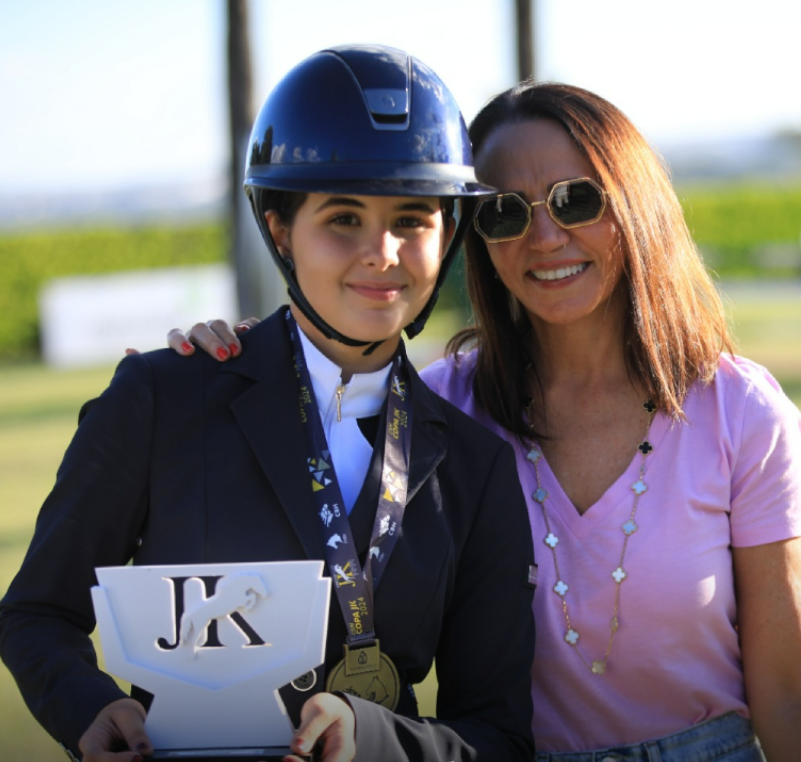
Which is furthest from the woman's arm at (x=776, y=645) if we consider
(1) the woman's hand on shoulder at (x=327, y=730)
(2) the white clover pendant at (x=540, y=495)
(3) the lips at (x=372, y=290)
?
(1) the woman's hand on shoulder at (x=327, y=730)

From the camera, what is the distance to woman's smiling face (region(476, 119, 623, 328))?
11.4 ft

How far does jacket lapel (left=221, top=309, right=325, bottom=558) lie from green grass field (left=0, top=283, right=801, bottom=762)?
6.23 ft

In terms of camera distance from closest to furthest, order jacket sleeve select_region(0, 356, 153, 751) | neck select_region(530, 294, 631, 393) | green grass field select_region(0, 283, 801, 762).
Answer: jacket sleeve select_region(0, 356, 153, 751), neck select_region(530, 294, 631, 393), green grass field select_region(0, 283, 801, 762)

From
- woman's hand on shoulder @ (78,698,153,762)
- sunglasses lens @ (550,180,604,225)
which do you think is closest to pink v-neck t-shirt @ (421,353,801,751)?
sunglasses lens @ (550,180,604,225)

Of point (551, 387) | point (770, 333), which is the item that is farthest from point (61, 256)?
point (551, 387)

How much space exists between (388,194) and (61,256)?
1240 inches

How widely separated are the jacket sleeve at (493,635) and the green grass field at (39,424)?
1.57 meters

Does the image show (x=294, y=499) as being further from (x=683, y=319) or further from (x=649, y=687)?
(x=683, y=319)

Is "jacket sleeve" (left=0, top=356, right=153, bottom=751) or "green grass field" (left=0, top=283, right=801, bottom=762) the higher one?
"jacket sleeve" (left=0, top=356, right=153, bottom=751)

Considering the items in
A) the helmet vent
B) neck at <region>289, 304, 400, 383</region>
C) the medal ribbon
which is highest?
the helmet vent

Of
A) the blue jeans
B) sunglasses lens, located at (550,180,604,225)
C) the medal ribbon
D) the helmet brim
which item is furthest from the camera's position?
sunglasses lens, located at (550,180,604,225)

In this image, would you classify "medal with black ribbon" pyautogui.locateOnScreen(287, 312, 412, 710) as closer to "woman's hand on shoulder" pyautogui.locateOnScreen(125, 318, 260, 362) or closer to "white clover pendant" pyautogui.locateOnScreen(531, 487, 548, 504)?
"woman's hand on shoulder" pyautogui.locateOnScreen(125, 318, 260, 362)

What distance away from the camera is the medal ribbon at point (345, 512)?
8.59 feet

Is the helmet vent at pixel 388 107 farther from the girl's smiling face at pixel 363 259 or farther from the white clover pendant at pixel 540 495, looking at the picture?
the white clover pendant at pixel 540 495
